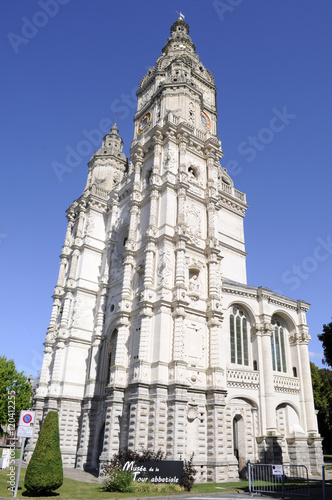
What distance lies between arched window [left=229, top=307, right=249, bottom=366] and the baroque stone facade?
0.33 feet

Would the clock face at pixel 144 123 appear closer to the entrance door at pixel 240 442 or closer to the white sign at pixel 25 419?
the entrance door at pixel 240 442

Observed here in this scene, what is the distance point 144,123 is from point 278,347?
29176mm

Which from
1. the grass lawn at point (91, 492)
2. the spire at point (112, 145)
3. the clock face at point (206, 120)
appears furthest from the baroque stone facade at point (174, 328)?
the spire at point (112, 145)

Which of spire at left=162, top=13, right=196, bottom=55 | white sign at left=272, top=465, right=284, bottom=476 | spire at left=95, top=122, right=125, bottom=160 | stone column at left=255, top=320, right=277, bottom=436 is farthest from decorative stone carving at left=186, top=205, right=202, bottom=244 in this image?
spire at left=162, top=13, right=196, bottom=55

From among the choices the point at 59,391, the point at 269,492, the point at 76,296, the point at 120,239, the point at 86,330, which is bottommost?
the point at 269,492

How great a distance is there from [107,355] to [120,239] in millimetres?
13049

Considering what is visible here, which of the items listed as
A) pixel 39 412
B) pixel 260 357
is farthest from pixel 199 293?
pixel 39 412

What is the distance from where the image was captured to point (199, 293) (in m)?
32.7

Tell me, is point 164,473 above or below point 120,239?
below

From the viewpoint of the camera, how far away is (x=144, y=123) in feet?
150

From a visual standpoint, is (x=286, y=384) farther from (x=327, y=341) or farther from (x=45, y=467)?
(x=45, y=467)

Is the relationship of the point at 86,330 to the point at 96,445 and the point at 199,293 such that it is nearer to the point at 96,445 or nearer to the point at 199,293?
the point at 96,445

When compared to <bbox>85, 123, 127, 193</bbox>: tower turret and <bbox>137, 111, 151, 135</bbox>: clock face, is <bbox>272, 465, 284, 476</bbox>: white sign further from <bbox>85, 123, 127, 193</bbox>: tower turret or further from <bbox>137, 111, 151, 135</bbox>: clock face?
<bbox>85, 123, 127, 193</bbox>: tower turret

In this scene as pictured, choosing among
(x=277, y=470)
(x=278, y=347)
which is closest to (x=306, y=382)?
(x=278, y=347)
